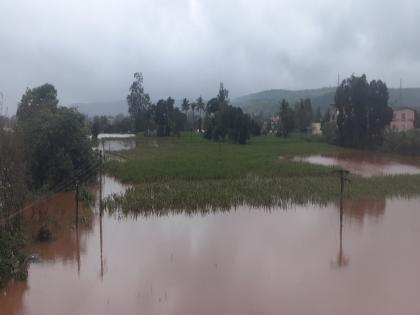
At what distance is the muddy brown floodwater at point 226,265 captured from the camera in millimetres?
9625

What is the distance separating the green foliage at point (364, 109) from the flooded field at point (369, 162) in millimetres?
2836

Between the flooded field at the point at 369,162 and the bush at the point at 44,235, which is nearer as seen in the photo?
the bush at the point at 44,235

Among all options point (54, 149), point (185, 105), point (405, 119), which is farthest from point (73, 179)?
point (405, 119)

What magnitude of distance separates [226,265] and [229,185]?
10.1m

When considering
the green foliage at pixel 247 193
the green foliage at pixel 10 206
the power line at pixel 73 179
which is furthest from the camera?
the power line at pixel 73 179

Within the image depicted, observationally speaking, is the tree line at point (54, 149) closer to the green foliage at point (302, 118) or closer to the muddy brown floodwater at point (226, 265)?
the muddy brown floodwater at point (226, 265)

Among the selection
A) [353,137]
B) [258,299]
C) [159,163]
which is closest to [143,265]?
[258,299]

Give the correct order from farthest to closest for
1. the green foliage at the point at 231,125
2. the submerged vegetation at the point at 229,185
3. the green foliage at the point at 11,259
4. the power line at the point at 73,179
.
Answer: the green foliage at the point at 231,125
the power line at the point at 73,179
the submerged vegetation at the point at 229,185
the green foliage at the point at 11,259

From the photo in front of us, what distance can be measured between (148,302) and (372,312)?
438 cm

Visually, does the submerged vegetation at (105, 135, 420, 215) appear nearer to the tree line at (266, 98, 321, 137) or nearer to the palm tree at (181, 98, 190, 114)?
the tree line at (266, 98, 321, 137)

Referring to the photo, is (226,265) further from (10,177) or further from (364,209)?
(364,209)

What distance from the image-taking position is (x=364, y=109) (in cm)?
4350

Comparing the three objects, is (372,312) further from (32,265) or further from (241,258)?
(32,265)

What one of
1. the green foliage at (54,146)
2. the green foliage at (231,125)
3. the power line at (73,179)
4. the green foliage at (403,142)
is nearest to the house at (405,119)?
the green foliage at (403,142)
